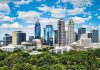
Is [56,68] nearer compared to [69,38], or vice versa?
[56,68]

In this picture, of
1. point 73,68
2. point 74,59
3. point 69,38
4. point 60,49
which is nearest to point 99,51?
point 60,49

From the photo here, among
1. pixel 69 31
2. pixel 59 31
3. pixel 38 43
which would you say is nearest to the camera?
pixel 38 43

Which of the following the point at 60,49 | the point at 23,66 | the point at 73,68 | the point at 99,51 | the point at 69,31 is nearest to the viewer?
the point at 23,66

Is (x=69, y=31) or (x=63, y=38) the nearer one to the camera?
(x=63, y=38)

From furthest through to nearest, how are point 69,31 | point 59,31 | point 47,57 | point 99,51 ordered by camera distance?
point 69,31 < point 59,31 < point 99,51 < point 47,57

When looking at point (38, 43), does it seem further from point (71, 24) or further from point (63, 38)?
point (71, 24)

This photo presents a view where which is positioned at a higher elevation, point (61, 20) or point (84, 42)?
point (61, 20)

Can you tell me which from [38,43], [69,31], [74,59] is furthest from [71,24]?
[74,59]

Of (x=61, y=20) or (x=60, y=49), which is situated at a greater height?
(x=61, y=20)

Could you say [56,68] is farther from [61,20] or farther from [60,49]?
[61,20]
